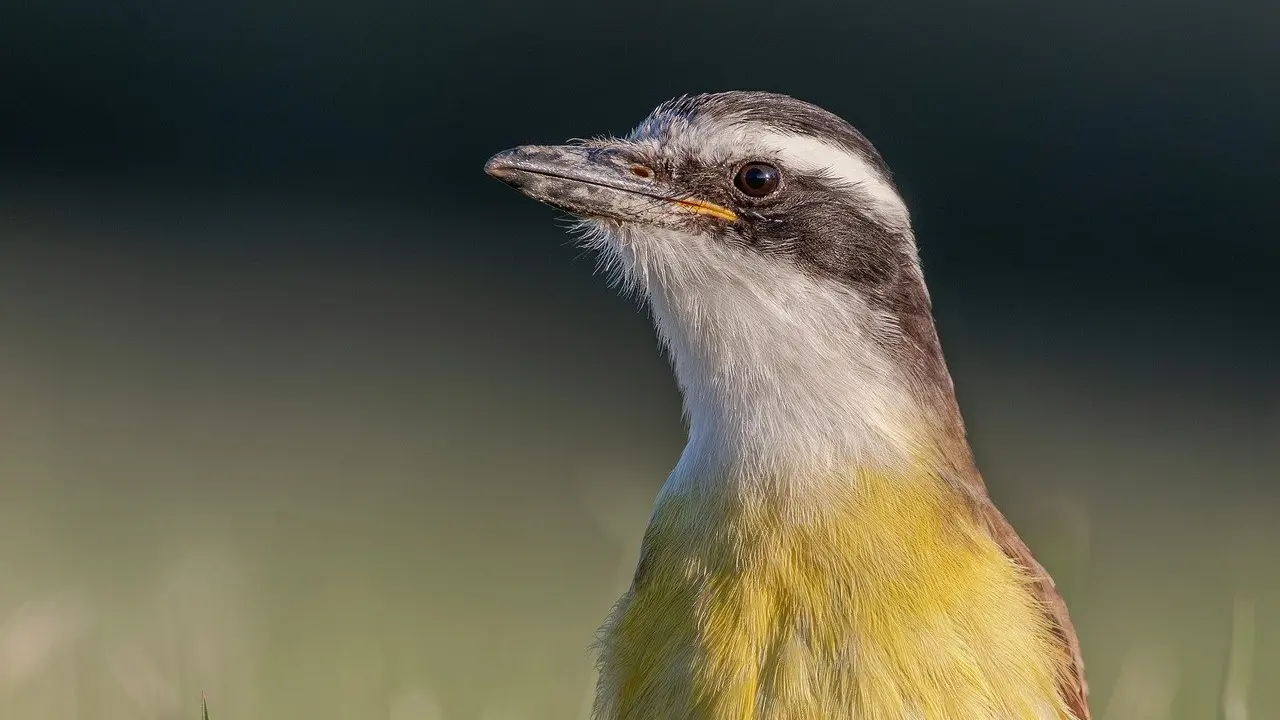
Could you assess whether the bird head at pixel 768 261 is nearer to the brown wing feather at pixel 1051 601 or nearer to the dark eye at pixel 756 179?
the dark eye at pixel 756 179

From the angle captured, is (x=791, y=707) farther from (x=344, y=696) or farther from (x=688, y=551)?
(x=344, y=696)

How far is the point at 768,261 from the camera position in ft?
11.3

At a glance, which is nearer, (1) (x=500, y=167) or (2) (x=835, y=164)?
(1) (x=500, y=167)

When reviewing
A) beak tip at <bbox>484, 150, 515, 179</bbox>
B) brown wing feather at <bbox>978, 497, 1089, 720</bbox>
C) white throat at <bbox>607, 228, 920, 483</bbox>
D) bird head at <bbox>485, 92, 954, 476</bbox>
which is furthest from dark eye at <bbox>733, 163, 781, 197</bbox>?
brown wing feather at <bbox>978, 497, 1089, 720</bbox>

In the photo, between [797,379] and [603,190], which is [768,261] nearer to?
[797,379]

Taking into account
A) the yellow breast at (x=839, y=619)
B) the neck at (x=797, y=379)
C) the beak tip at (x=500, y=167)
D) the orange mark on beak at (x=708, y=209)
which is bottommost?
the yellow breast at (x=839, y=619)

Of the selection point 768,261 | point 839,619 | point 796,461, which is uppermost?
point 768,261

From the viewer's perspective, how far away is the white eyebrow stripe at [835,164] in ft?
11.6

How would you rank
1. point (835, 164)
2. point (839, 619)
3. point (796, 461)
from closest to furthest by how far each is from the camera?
point (839, 619)
point (796, 461)
point (835, 164)

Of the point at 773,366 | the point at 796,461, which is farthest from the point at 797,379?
the point at 796,461

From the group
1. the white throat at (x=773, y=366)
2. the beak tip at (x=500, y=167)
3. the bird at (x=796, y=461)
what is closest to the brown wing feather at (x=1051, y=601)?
the bird at (x=796, y=461)

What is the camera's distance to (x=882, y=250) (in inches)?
140

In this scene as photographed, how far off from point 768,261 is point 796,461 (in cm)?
42

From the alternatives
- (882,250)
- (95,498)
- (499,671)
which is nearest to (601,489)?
(499,671)
